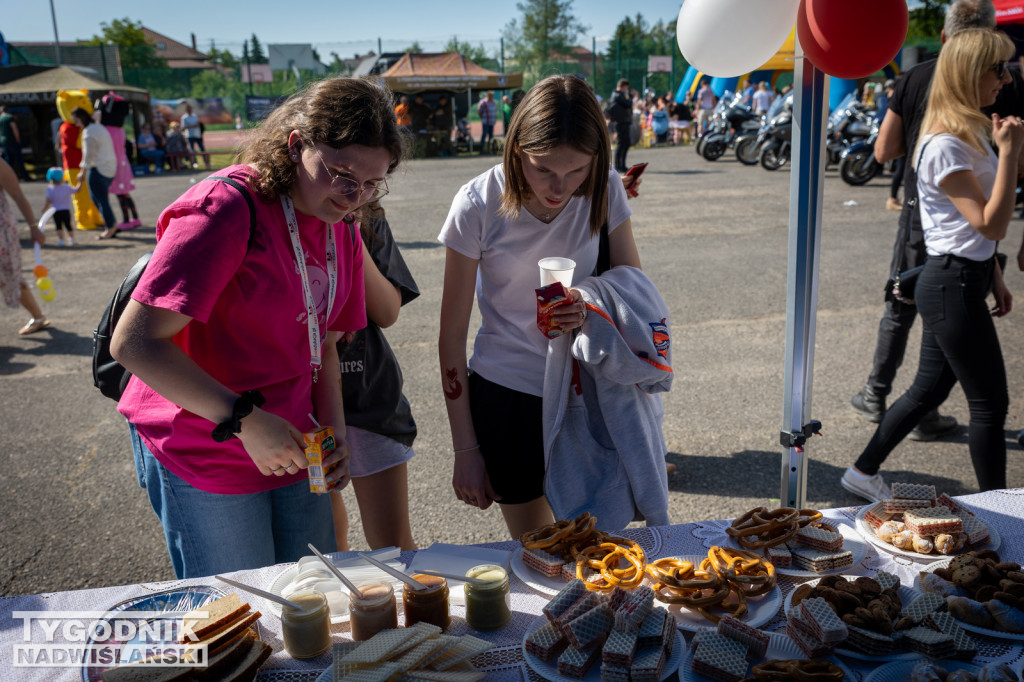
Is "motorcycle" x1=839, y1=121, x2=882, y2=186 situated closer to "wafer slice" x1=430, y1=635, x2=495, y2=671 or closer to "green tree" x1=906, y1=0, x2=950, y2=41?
"wafer slice" x1=430, y1=635, x2=495, y2=671

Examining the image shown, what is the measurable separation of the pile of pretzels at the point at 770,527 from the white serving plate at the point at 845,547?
0.10 ft

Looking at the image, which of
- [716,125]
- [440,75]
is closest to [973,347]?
[716,125]

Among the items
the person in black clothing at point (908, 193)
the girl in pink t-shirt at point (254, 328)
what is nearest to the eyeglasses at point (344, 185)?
the girl in pink t-shirt at point (254, 328)

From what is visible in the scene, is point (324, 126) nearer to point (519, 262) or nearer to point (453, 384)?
point (519, 262)

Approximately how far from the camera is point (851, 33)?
1851mm

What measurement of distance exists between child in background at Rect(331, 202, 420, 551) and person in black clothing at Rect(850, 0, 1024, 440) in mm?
2671

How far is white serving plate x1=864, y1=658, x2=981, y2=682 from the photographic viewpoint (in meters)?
1.31

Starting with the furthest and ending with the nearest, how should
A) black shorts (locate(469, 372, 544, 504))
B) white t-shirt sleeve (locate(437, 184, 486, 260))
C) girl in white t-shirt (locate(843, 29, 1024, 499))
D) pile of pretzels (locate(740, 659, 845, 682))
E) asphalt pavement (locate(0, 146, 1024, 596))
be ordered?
asphalt pavement (locate(0, 146, 1024, 596)), girl in white t-shirt (locate(843, 29, 1024, 499)), black shorts (locate(469, 372, 544, 504)), white t-shirt sleeve (locate(437, 184, 486, 260)), pile of pretzels (locate(740, 659, 845, 682))

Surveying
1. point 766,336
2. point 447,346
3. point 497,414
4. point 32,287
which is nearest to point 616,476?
point 497,414

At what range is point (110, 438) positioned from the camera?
443cm

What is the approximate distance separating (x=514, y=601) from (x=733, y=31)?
5.49ft

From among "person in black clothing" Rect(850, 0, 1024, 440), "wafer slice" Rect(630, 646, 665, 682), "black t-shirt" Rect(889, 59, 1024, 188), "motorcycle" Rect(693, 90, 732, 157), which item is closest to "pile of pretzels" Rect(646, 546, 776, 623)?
"wafer slice" Rect(630, 646, 665, 682)

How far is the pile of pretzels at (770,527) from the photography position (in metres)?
1.74

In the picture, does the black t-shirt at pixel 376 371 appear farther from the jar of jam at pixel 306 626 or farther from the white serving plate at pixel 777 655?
the white serving plate at pixel 777 655
